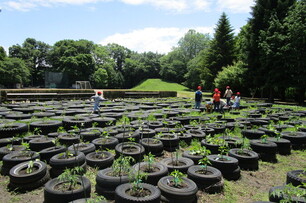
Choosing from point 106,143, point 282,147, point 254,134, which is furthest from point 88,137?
point 282,147

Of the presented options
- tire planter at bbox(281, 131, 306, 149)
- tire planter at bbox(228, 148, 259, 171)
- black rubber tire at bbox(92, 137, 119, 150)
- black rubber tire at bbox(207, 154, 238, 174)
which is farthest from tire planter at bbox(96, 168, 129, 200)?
tire planter at bbox(281, 131, 306, 149)

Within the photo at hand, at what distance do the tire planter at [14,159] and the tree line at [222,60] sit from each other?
26.4 metres

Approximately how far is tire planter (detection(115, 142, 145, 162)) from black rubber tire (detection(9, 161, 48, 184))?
186 centimetres

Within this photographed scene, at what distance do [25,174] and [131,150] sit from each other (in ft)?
8.42

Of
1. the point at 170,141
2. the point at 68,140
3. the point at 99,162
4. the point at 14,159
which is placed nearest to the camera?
the point at 14,159

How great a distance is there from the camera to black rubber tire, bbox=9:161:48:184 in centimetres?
414

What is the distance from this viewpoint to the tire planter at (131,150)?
536cm

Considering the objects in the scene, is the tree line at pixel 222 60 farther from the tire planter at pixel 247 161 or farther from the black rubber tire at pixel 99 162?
the black rubber tire at pixel 99 162

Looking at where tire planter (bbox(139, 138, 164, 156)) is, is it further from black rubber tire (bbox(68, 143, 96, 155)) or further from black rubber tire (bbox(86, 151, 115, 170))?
black rubber tire (bbox(68, 143, 96, 155))

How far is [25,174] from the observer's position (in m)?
4.24

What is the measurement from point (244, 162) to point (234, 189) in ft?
4.13

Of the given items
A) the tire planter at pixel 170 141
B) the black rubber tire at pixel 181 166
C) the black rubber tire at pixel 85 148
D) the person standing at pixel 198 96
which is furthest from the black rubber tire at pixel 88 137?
the person standing at pixel 198 96

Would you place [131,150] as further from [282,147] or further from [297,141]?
[297,141]

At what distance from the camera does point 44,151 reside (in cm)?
542
